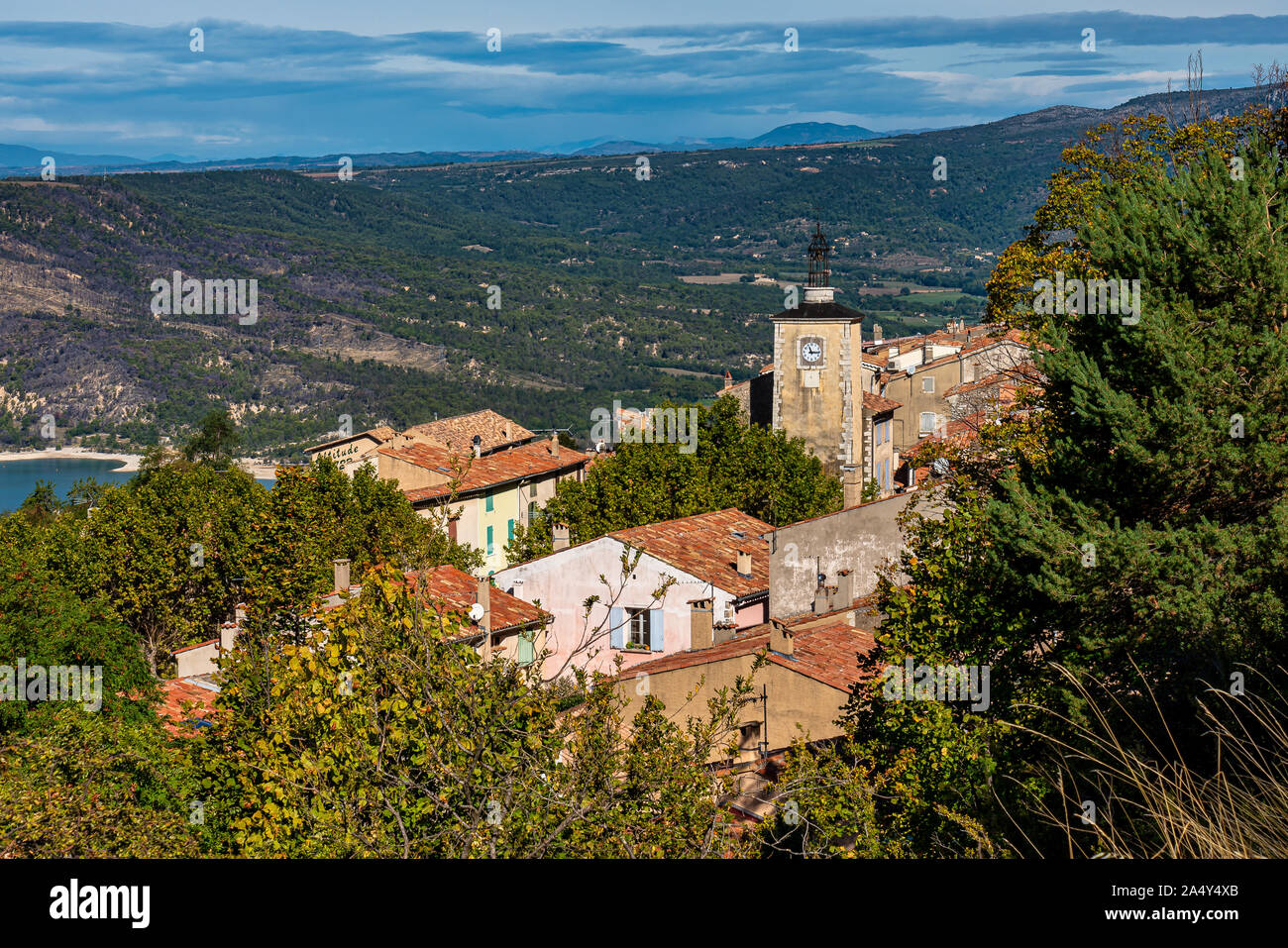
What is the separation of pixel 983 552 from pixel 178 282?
19400 centimetres

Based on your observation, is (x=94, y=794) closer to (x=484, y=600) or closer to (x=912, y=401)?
(x=484, y=600)

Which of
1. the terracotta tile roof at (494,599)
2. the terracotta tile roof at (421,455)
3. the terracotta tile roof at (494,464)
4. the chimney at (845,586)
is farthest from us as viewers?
the terracotta tile roof at (421,455)

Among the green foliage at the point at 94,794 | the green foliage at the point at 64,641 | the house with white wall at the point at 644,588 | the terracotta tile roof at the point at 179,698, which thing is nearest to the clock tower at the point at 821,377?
the house with white wall at the point at 644,588

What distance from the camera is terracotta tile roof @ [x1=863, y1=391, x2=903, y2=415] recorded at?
65000 mm

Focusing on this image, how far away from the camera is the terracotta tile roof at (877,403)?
65000mm

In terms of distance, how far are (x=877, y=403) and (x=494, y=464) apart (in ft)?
63.9

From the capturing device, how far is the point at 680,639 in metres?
31.8

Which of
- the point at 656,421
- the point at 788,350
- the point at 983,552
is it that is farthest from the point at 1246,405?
the point at 788,350

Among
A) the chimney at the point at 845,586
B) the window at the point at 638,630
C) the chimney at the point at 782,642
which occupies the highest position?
the chimney at the point at 782,642

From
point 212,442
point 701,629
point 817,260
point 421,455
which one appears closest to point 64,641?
point 701,629

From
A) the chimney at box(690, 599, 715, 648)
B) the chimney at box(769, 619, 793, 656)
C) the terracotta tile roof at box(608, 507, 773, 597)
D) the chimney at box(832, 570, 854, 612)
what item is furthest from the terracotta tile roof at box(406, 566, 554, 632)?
the chimney at box(769, 619, 793, 656)

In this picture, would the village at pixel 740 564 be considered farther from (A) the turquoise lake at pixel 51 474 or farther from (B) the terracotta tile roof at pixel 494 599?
(A) the turquoise lake at pixel 51 474

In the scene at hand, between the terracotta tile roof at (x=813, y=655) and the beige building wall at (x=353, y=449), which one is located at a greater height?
the terracotta tile roof at (x=813, y=655)

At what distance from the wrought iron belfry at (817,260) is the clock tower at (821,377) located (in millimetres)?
80
